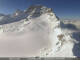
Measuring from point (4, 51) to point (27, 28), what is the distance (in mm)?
1876

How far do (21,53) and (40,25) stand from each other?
2331mm

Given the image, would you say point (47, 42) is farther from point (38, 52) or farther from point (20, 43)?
point (20, 43)

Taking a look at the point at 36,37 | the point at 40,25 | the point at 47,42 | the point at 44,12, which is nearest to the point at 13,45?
the point at 36,37

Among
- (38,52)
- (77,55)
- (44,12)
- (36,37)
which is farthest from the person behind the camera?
(44,12)

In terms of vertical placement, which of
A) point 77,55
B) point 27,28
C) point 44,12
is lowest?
point 77,55

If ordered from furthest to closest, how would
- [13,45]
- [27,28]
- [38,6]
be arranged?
[38,6]
[27,28]
[13,45]

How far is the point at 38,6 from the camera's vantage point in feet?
25.2

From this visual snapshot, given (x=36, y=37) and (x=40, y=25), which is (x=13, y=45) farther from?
(x=40, y=25)

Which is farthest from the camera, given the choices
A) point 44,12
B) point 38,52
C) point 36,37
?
point 44,12

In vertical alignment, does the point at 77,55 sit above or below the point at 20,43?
below

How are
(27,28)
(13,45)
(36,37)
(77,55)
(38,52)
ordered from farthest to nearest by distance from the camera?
(27,28) < (36,37) < (13,45) < (38,52) < (77,55)

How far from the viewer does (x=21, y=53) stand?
3.22 m

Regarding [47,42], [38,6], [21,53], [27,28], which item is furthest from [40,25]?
[38,6]

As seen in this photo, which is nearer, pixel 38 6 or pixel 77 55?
pixel 77 55
